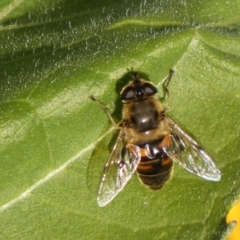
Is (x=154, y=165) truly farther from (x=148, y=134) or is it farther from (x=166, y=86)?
(x=166, y=86)

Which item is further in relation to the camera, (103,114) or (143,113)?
(143,113)

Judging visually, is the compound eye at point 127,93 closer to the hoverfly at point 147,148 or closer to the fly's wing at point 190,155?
the hoverfly at point 147,148

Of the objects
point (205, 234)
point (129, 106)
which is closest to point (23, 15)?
point (129, 106)

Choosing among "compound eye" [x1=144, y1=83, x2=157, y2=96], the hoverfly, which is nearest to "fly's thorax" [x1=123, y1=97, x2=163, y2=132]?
the hoverfly

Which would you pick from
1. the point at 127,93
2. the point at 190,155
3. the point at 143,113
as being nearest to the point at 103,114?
the point at 127,93

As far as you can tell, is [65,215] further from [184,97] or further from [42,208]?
[184,97]

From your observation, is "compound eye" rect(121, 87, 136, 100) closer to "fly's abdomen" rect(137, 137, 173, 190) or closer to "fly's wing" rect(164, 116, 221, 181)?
"fly's wing" rect(164, 116, 221, 181)

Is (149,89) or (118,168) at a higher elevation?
(149,89)

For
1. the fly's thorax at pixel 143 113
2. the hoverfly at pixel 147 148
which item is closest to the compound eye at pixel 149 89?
the hoverfly at pixel 147 148
